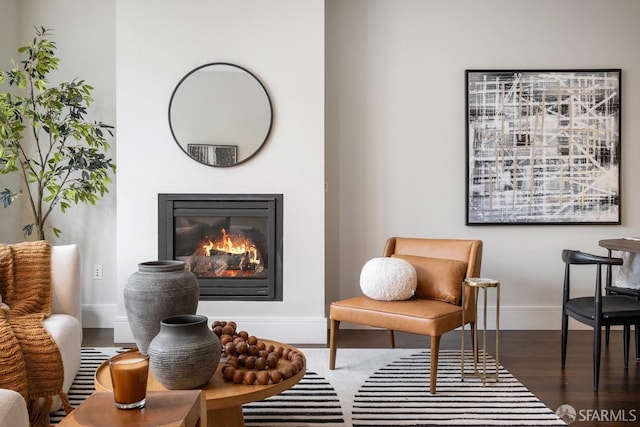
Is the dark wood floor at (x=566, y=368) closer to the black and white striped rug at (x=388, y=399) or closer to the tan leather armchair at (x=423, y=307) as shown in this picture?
the black and white striped rug at (x=388, y=399)

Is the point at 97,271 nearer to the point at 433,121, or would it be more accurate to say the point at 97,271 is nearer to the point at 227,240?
the point at 227,240

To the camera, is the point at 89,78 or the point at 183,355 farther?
the point at 89,78

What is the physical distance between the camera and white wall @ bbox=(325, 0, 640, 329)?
14.9 ft

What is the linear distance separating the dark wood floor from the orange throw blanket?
4.22 feet

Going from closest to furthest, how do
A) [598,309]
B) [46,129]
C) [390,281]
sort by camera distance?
[598,309], [390,281], [46,129]

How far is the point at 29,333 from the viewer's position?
254cm

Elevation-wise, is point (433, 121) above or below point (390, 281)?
above

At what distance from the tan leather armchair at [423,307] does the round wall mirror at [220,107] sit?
4.19 feet

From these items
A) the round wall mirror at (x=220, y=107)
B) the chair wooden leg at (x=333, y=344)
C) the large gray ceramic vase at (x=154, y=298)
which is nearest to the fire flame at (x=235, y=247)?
the round wall mirror at (x=220, y=107)

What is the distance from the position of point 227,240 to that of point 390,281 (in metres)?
1.39

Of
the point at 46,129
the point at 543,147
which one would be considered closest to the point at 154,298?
the point at 46,129

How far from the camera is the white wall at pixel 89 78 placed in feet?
15.0

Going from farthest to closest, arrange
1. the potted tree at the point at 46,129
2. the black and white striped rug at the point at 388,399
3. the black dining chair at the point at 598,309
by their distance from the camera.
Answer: the potted tree at the point at 46,129
the black dining chair at the point at 598,309
the black and white striped rug at the point at 388,399

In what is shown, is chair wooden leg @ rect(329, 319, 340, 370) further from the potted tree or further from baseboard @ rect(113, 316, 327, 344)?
the potted tree
